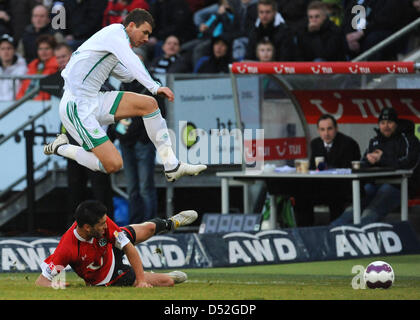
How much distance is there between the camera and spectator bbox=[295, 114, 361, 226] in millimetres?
15484

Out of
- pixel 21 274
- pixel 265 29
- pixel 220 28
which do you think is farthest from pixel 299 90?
pixel 21 274

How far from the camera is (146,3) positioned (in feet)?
62.0

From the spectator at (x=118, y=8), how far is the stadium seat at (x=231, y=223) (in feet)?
15.8

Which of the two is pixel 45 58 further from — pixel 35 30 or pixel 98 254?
pixel 98 254

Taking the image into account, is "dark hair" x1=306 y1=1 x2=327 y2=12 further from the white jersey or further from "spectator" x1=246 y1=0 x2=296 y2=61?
the white jersey

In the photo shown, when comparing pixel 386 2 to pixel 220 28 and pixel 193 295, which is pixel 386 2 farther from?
pixel 193 295

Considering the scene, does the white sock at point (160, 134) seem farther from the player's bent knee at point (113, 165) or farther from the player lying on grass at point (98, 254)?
the player lying on grass at point (98, 254)

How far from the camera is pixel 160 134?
11820 millimetres

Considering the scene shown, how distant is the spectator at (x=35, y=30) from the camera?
728 inches

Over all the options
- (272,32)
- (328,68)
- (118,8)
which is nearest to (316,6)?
(272,32)

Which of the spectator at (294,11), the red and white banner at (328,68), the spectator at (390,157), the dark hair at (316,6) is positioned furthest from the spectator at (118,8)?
the spectator at (390,157)

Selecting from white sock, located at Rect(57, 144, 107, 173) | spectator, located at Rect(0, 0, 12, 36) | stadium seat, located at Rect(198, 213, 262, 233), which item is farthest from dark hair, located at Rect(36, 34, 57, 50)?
white sock, located at Rect(57, 144, 107, 173)

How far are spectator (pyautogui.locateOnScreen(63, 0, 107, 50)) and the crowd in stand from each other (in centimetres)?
2

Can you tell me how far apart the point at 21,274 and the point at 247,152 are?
413cm
